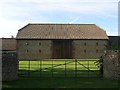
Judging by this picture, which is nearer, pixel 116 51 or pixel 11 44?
pixel 116 51

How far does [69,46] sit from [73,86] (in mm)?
34423

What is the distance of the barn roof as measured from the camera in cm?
4891

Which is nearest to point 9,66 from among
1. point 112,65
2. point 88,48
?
point 112,65

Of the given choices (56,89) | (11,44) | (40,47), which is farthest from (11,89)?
(11,44)

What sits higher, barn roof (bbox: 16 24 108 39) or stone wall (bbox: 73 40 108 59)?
barn roof (bbox: 16 24 108 39)

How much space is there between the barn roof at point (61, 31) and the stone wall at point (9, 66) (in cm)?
3161

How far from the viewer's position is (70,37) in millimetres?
48625

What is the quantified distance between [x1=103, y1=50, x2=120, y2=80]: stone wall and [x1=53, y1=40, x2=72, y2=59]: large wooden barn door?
30731 millimetres

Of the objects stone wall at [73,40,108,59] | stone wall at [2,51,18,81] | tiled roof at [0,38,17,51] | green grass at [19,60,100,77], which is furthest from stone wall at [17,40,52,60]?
stone wall at [2,51,18,81]

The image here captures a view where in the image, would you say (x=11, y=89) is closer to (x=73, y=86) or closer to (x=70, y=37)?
(x=73, y=86)

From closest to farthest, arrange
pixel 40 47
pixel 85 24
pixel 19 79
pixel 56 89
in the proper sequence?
pixel 56 89 → pixel 19 79 → pixel 40 47 → pixel 85 24

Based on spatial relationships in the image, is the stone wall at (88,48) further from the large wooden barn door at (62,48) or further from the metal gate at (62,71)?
the metal gate at (62,71)

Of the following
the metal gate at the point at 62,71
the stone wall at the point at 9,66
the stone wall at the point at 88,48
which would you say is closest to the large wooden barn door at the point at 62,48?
the stone wall at the point at 88,48

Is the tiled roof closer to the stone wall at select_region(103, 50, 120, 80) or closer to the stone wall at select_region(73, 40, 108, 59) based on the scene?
the stone wall at select_region(73, 40, 108, 59)
